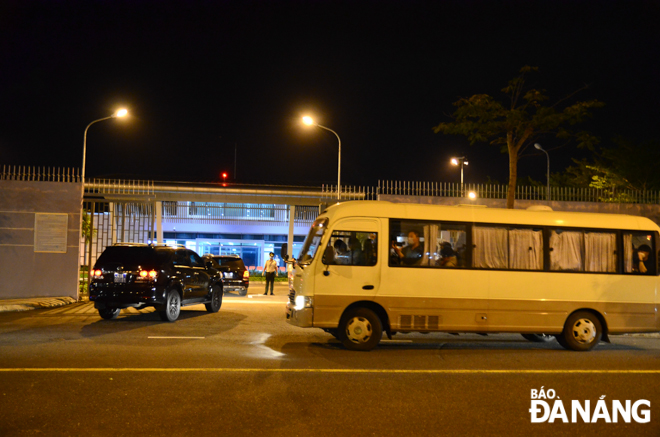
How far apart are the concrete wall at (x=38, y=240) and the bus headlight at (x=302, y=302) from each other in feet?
37.8

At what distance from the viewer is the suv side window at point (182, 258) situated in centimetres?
1484

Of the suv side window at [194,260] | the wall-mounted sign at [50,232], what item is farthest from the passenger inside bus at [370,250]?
the wall-mounted sign at [50,232]

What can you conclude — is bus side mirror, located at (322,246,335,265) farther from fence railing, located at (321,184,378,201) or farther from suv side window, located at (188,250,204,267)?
fence railing, located at (321,184,378,201)

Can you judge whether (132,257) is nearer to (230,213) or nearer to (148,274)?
(148,274)

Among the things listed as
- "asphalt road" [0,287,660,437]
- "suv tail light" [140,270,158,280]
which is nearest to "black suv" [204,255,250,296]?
"suv tail light" [140,270,158,280]

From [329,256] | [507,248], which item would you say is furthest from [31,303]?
[507,248]

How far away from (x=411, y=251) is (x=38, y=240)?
13915 mm

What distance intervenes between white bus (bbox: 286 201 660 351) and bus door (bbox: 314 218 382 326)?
0.06 feet

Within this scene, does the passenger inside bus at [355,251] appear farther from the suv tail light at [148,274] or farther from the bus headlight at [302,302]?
the suv tail light at [148,274]

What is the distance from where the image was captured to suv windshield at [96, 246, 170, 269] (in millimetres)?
13844

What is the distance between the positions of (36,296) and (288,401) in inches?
612

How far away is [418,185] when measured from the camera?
21.2m

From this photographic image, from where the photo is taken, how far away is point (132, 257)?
14008 millimetres

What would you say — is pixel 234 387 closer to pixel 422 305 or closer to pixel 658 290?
pixel 422 305
